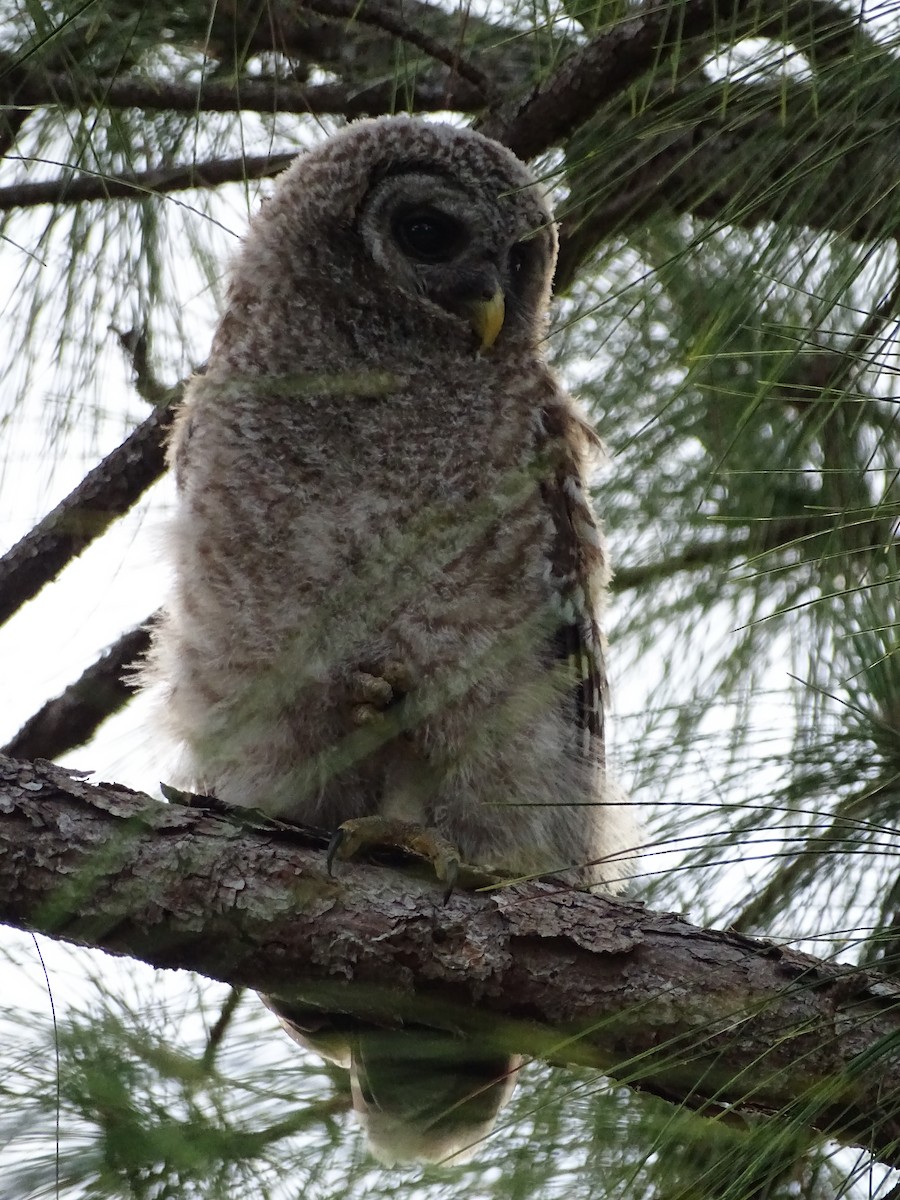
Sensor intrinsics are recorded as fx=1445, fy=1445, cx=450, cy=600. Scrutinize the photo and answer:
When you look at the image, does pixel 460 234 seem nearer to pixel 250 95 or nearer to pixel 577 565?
pixel 250 95

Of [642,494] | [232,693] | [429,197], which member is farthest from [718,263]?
[232,693]

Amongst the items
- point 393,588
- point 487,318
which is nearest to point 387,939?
point 393,588

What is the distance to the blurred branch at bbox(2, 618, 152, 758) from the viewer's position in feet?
9.86

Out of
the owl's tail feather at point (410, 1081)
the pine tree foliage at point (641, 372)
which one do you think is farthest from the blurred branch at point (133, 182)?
the owl's tail feather at point (410, 1081)

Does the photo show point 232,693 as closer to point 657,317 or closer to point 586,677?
point 586,677

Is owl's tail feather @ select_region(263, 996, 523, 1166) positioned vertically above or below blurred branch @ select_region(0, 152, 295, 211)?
below

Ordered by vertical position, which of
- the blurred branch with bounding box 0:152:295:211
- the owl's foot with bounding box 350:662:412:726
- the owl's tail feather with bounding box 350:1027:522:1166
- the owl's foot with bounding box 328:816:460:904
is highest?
the blurred branch with bounding box 0:152:295:211

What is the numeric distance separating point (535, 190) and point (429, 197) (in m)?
0.28

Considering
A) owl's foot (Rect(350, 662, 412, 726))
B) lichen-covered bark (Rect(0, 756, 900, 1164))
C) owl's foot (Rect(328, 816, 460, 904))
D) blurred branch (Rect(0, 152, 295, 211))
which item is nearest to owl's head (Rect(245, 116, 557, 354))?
blurred branch (Rect(0, 152, 295, 211))

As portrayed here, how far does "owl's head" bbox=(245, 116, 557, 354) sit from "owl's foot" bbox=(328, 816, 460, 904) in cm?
121

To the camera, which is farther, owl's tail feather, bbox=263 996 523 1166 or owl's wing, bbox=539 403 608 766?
owl's wing, bbox=539 403 608 766

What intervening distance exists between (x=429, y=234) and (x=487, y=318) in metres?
0.36

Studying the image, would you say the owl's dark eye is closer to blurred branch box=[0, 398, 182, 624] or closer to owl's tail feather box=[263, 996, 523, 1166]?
blurred branch box=[0, 398, 182, 624]

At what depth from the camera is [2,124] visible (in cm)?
297
